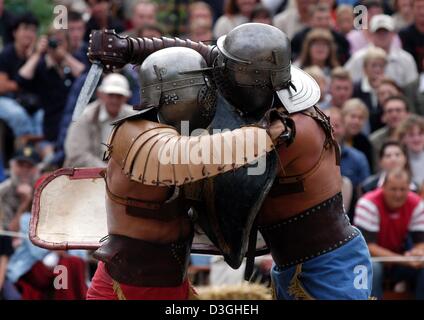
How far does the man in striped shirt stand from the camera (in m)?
9.84

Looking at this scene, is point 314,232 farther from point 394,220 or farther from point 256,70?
point 394,220

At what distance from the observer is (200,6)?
506 inches

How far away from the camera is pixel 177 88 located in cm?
625

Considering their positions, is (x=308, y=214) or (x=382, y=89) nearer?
(x=308, y=214)

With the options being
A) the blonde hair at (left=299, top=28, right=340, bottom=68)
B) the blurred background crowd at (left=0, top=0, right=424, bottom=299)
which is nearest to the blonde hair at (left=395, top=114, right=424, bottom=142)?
the blurred background crowd at (left=0, top=0, right=424, bottom=299)

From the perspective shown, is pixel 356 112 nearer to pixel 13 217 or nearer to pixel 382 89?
pixel 382 89

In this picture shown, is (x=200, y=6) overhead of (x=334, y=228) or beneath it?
overhead

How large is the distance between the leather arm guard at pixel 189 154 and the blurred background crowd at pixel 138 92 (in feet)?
10.0

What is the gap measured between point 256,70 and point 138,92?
4945 millimetres

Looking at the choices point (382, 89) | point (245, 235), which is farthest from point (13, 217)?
point (245, 235)

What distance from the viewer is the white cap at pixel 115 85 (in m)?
10.6

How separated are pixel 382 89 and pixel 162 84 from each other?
542cm

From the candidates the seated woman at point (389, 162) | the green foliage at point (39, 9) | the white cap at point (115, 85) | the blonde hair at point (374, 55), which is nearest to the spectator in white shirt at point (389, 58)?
the blonde hair at point (374, 55)

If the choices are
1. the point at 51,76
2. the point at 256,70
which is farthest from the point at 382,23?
the point at 256,70
